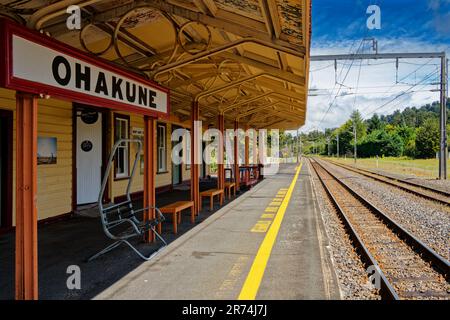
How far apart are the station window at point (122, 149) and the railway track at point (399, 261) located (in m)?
6.34

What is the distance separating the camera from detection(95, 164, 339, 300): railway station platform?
4.06m

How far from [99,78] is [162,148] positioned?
10.2m

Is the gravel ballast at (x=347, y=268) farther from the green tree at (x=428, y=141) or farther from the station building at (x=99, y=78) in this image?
the green tree at (x=428, y=141)

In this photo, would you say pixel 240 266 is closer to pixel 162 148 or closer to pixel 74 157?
pixel 74 157

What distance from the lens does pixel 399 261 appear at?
20.2 feet

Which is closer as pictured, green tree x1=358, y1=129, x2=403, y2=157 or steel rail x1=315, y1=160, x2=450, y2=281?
steel rail x1=315, y1=160, x2=450, y2=281

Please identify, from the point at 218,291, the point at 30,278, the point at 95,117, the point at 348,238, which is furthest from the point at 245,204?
the point at 30,278

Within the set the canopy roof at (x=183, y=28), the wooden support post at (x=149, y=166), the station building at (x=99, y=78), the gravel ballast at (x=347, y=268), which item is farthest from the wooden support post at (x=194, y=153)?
the gravel ballast at (x=347, y=268)

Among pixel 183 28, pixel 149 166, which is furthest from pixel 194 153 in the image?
pixel 183 28

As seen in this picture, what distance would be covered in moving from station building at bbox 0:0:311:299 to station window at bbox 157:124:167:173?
89.6 inches

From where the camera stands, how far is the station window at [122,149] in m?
10.7

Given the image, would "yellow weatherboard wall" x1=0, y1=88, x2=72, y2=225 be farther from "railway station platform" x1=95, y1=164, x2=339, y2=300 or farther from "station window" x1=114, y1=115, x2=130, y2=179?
"railway station platform" x1=95, y1=164, x2=339, y2=300

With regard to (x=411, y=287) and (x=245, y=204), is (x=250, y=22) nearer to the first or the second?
(x=411, y=287)

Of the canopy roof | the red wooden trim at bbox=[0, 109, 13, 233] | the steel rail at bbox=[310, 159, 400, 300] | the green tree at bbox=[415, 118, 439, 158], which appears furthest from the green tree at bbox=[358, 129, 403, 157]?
the red wooden trim at bbox=[0, 109, 13, 233]
